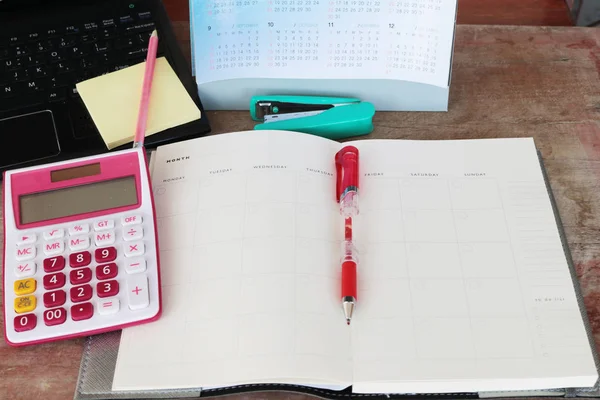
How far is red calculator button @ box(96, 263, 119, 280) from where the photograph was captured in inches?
20.0

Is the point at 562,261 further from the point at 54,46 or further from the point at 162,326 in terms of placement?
the point at 54,46

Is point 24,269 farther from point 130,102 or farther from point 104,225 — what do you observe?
point 130,102

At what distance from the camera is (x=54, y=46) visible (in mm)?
682

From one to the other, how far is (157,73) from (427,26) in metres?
0.30

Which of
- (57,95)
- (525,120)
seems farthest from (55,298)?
(525,120)

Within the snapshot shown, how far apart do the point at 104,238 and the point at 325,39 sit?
301 millimetres

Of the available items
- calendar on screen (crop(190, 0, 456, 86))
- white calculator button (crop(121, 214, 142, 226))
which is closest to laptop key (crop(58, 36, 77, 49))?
calendar on screen (crop(190, 0, 456, 86))

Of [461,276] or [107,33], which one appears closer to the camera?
[461,276]

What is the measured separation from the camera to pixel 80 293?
0.50 meters

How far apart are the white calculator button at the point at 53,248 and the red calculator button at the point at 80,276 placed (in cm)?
3

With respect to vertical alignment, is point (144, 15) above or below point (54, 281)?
above

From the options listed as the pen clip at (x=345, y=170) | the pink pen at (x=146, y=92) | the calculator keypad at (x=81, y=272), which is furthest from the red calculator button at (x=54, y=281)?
the pen clip at (x=345, y=170)

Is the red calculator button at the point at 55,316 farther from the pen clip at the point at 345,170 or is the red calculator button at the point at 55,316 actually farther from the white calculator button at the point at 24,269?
the pen clip at the point at 345,170

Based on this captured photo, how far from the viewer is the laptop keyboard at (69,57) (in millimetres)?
652
